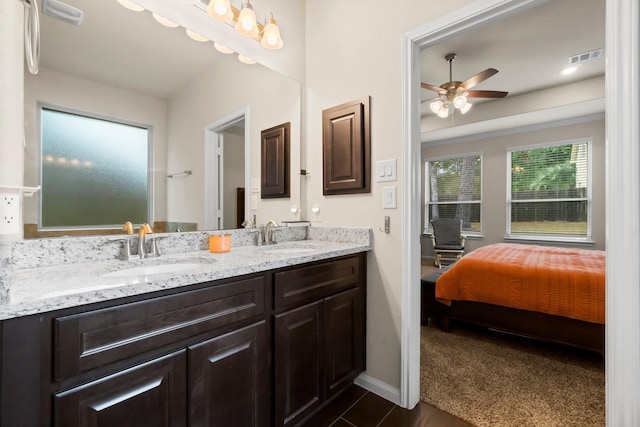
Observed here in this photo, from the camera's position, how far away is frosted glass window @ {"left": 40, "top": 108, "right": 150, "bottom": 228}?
1.20m

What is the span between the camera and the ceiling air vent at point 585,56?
310 centimetres

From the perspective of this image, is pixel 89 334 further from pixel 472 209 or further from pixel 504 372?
pixel 472 209

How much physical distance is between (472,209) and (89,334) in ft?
19.4

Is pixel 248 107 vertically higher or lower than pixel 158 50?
lower

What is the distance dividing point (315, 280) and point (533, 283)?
187 cm

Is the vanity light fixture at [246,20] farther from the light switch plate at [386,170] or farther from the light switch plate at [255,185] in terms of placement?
the light switch plate at [386,170]

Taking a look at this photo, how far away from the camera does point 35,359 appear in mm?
706

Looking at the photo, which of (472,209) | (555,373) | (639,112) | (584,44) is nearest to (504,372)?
(555,373)

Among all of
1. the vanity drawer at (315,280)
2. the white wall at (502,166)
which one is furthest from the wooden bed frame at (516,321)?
the white wall at (502,166)

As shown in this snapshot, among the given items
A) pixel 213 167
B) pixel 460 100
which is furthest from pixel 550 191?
pixel 213 167

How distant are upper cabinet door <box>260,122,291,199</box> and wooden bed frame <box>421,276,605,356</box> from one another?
1.68m

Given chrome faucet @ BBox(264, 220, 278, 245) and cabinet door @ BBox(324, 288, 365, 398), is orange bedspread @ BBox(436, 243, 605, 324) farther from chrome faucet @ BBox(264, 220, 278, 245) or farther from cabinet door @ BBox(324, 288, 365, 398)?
chrome faucet @ BBox(264, 220, 278, 245)

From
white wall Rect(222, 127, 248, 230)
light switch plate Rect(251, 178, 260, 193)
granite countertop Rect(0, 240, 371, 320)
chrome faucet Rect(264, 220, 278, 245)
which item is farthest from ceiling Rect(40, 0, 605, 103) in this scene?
chrome faucet Rect(264, 220, 278, 245)

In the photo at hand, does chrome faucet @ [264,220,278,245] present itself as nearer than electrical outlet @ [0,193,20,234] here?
No
